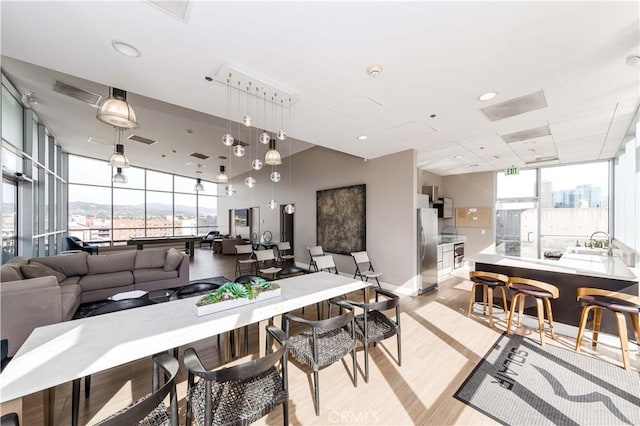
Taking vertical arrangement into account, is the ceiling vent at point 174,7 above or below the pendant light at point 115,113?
above

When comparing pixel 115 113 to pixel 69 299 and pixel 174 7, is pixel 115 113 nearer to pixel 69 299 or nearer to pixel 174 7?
pixel 174 7

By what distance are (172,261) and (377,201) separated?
447 cm

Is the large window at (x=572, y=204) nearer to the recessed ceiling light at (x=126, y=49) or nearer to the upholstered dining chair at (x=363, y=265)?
the upholstered dining chair at (x=363, y=265)

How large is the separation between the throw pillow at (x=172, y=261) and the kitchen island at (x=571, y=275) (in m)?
5.55

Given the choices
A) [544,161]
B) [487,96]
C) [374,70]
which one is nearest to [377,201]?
[487,96]

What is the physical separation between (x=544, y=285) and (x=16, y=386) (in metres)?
4.55

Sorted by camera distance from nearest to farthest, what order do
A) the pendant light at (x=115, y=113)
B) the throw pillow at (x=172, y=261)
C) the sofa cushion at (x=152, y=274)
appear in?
the pendant light at (x=115, y=113)
the sofa cushion at (x=152, y=274)
the throw pillow at (x=172, y=261)

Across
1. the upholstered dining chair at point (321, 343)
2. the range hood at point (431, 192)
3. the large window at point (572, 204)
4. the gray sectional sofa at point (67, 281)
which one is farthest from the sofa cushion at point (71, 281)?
the large window at point (572, 204)

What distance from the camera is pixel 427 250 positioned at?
4738 mm

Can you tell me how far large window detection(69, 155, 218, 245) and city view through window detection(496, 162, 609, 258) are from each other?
1241 cm

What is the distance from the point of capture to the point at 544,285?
290 centimetres

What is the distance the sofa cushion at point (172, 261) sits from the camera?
4703 millimetres

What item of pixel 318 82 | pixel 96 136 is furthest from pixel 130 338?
pixel 96 136

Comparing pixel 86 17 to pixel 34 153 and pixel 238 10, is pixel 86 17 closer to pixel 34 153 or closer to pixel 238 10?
pixel 238 10
